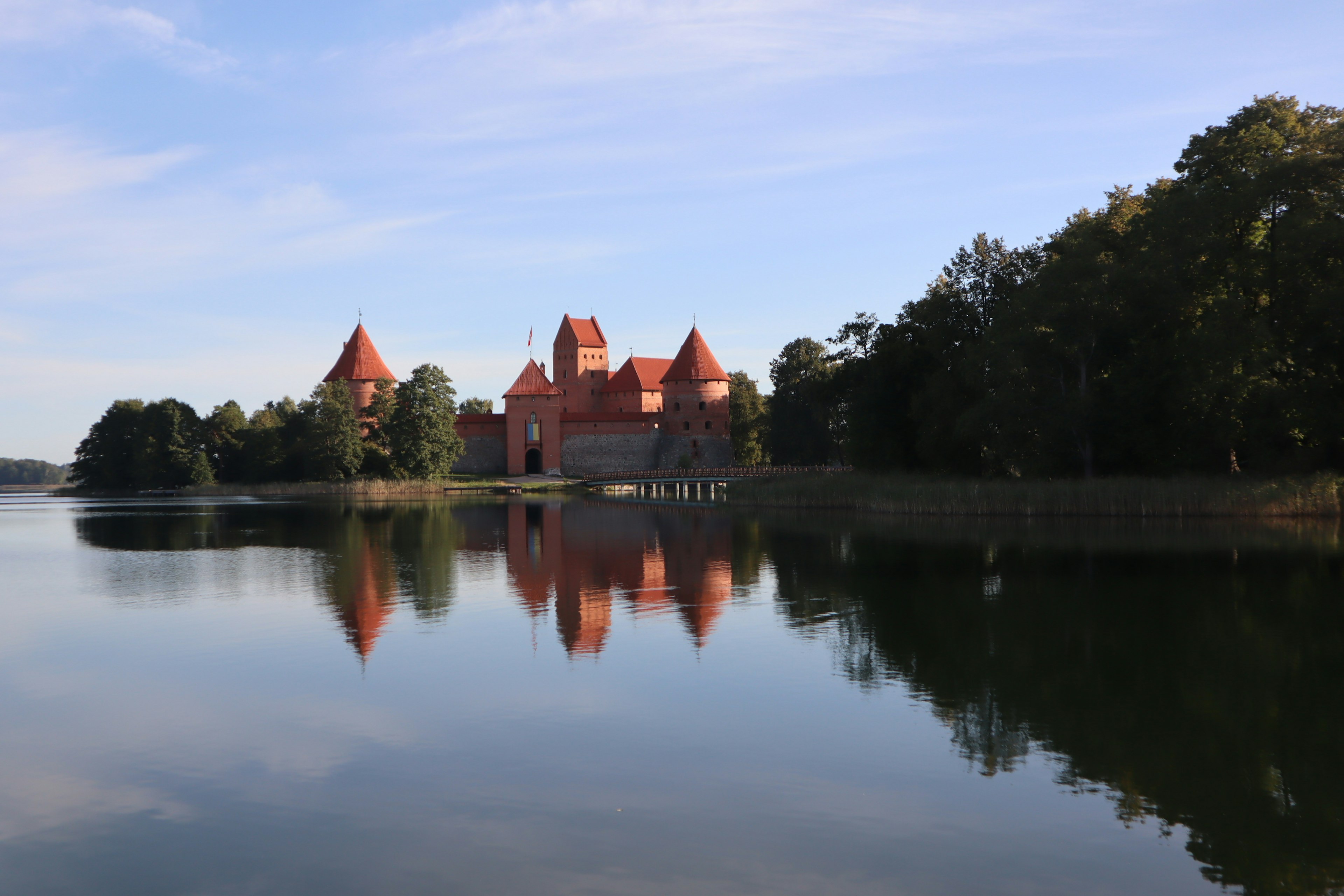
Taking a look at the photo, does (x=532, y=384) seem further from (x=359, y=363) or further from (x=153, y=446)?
(x=153, y=446)

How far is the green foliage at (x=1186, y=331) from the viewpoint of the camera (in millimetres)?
20422

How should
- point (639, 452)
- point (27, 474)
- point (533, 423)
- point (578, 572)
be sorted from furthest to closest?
1. point (27, 474)
2. point (639, 452)
3. point (533, 423)
4. point (578, 572)

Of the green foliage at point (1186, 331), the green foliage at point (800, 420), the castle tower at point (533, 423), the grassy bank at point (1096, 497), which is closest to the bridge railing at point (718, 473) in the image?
the green foliage at point (800, 420)

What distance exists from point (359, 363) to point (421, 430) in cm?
1037

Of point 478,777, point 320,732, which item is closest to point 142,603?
point 320,732

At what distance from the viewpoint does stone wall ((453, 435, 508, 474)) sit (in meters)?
59.4

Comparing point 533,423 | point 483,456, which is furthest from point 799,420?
point 483,456

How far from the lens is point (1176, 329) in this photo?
22.9 m

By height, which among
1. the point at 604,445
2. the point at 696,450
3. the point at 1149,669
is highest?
the point at 604,445

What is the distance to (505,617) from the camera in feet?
37.0

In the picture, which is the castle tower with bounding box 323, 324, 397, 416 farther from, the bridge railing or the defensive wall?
the bridge railing

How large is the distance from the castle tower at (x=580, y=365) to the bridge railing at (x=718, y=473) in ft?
52.8

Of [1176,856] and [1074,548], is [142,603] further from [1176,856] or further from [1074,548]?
[1074,548]

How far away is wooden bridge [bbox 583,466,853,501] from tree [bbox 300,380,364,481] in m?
12.0
